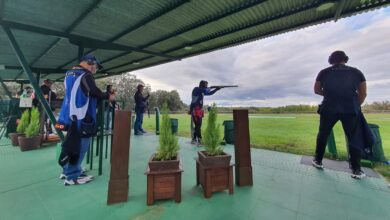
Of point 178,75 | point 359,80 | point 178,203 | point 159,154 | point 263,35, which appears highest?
point 178,75

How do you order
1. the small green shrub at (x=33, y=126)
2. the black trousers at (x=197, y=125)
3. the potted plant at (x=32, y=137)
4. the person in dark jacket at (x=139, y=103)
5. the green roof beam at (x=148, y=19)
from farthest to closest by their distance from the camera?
the person in dark jacket at (x=139, y=103)
the black trousers at (x=197, y=125)
the small green shrub at (x=33, y=126)
the potted plant at (x=32, y=137)
the green roof beam at (x=148, y=19)

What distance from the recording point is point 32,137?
3.99 metres

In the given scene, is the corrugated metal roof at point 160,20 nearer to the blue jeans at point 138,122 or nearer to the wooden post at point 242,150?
the wooden post at point 242,150

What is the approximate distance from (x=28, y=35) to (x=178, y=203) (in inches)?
192

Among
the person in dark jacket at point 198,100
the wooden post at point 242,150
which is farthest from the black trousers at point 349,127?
the person in dark jacket at point 198,100

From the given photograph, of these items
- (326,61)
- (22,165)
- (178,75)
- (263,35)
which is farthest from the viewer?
(178,75)

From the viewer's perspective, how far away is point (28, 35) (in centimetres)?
372

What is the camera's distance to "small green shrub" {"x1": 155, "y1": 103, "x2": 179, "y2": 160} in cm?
186

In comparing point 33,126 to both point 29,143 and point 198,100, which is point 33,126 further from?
point 198,100

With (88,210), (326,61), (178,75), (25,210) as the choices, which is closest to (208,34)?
(326,61)

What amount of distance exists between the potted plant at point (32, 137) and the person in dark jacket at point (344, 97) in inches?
240

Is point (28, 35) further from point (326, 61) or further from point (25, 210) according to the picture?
point (326, 61)

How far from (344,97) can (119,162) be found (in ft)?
10.1

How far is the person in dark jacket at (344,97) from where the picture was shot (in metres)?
2.32
